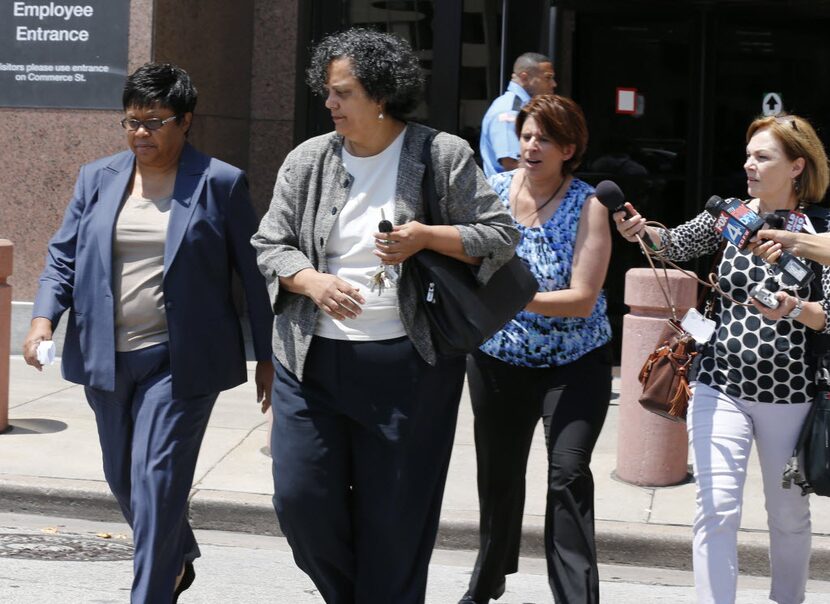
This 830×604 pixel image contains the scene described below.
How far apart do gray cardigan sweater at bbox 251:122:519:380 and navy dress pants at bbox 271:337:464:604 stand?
8 centimetres

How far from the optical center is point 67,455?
737cm

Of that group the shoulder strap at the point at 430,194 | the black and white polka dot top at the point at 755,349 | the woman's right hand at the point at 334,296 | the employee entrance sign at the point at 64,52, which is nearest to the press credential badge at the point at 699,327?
the black and white polka dot top at the point at 755,349

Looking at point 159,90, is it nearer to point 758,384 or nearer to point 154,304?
point 154,304

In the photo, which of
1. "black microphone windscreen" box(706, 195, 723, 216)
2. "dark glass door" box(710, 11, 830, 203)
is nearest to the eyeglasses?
"black microphone windscreen" box(706, 195, 723, 216)

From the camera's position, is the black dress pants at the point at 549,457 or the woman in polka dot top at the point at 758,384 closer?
the woman in polka dot top at the point at 758,384

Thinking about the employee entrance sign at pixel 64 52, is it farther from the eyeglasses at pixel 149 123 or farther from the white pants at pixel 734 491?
the white pants at pixel 734 491

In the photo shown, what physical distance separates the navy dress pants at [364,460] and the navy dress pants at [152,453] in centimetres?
55

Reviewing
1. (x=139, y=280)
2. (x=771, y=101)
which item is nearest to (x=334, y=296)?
(x=139, y=280)

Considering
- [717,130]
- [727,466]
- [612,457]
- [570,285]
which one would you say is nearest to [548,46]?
[717,130]

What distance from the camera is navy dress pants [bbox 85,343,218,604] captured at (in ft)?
14.7

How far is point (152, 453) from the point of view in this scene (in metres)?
4.52

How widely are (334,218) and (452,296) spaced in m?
0.40

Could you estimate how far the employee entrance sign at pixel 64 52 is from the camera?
33.4 ft

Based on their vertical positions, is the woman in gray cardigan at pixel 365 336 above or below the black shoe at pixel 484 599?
above
